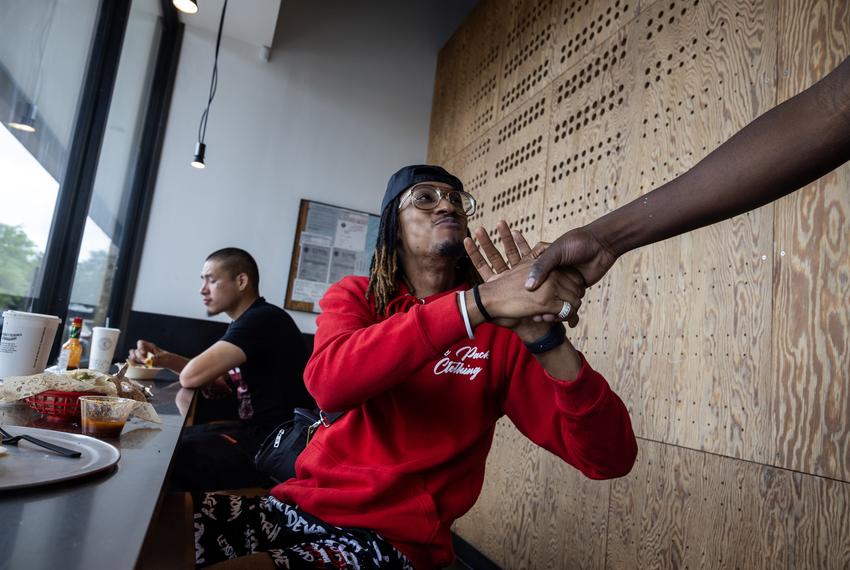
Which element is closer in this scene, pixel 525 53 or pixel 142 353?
pixel 142 353

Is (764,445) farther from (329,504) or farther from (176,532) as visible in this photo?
(176,532)

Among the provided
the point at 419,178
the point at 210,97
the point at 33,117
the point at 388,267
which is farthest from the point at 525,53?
the point at 33,117

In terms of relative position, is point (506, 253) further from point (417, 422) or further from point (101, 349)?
point (101, 349)

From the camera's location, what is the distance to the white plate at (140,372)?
2236mm

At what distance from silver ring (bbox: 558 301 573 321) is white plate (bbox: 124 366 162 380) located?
6.28 ft

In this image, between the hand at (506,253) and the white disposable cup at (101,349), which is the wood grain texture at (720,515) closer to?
the hand at (506,253)

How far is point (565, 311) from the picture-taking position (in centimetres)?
109

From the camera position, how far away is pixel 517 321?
1085 mm

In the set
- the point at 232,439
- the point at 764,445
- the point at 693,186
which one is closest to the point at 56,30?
the point at 232,439

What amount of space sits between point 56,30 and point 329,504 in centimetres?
203

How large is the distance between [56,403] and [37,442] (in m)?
0.39

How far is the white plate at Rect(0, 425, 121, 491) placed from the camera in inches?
23.5

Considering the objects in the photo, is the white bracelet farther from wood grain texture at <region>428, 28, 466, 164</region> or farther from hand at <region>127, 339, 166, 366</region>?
wood grain texture at <region>428, 28, 466, 164</region>

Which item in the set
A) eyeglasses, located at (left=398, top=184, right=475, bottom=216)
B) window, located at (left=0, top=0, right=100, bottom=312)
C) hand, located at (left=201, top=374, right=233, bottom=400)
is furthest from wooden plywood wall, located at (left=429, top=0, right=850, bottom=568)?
window, located at (left=0, top=0, right=100, bottom=312)
